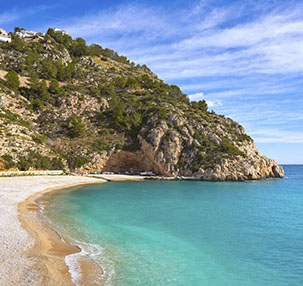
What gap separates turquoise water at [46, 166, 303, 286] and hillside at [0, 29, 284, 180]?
130 feet

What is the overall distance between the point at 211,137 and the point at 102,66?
67.2m

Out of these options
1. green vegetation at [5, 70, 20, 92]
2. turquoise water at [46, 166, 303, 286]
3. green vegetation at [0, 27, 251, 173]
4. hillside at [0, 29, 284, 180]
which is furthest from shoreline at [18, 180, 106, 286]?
green vegetation at [5, 70, 20, 92]

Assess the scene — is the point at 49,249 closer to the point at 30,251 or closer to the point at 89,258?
the point at 30,251

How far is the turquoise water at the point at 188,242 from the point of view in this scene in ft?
37.2

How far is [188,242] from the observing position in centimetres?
1645

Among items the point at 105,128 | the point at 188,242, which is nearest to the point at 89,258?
the point at 188,242

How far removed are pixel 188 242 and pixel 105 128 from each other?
227ft

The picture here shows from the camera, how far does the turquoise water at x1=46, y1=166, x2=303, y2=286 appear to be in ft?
37.2

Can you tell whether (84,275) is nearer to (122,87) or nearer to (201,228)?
(201,228)

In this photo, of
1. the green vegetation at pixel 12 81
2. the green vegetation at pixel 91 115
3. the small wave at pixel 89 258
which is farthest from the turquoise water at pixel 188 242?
the green vegetation at pixel 12 81

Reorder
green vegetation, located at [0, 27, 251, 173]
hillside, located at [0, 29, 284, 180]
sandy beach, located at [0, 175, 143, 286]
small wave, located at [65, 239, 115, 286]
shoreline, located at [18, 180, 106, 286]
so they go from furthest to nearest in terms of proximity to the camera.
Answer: green vegetation, located at [0, 27, 251, 173] → hillside, located at [0, 29, 284, 180] → small wave, located at [65, 239, 115, 286] → shoreline, located at [18, 180, 106, 286] → sandy beach, located at [0, 175, 143, 286]

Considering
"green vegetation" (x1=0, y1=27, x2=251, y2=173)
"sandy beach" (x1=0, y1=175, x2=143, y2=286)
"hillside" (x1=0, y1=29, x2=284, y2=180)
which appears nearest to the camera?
"sandy beach" (x1=0, y1=175, x2=143, y2=286)

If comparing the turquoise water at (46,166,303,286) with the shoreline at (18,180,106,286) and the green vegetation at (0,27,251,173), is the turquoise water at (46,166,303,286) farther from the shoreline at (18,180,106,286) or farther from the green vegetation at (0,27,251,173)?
the green vegetation at (0,27,251,173)

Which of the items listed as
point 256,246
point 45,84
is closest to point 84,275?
point 256,246
